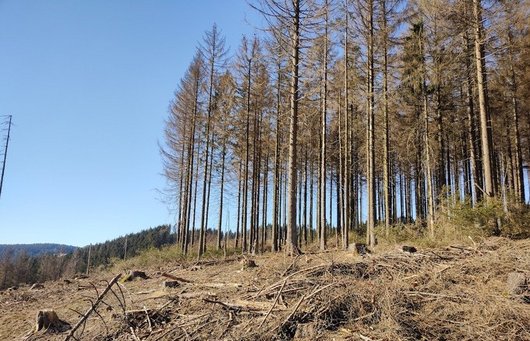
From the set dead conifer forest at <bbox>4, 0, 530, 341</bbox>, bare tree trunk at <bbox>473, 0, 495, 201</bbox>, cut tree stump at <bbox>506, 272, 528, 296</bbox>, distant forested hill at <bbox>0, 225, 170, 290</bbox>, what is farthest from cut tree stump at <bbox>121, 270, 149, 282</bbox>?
distant forested hill at <bbox>0, 225, 170, 290</bbox>

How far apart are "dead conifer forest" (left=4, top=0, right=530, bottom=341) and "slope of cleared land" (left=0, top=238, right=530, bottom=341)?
3 cm

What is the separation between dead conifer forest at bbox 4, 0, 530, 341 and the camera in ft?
15.5

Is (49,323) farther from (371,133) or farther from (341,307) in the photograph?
(371,133)

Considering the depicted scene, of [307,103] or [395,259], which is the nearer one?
[395,259]

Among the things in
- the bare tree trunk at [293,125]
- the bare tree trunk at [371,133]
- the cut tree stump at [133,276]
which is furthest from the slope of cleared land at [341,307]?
the bare tree trunk at [371,133]

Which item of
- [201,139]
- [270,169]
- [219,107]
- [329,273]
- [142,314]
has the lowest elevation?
[142,314]

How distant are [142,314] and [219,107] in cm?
1910

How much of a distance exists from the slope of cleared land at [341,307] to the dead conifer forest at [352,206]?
0.09 ft

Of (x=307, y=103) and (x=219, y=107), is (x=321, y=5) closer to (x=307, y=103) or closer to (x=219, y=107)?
(x=307, y=103)

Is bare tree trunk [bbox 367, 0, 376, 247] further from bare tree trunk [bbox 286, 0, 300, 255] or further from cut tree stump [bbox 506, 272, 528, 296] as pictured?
cut tree stump [bbox 506, 272, 528, 296]

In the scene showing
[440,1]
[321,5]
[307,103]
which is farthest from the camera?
[307,103]

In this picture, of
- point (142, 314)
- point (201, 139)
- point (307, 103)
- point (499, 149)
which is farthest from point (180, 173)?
point (142, 314)

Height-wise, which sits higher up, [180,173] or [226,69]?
[226,69]

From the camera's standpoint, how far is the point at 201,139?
2498cm
